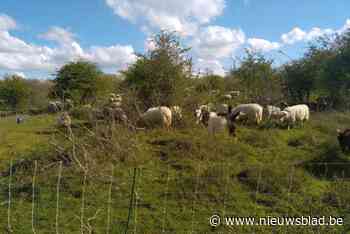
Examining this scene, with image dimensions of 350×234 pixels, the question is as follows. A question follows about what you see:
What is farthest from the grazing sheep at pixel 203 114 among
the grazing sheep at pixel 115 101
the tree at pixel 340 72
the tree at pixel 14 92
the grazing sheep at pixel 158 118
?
the tree at pixel 14 92

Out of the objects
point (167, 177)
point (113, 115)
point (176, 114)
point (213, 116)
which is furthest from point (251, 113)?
point (167, 177)

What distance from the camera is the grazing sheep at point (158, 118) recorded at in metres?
10.5

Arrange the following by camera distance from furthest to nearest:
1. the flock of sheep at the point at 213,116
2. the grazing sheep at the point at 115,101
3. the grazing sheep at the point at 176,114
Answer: the grazing sheep at the point at 176,114, the grazing sheep at the point at 115,101, the flock of sheep at the point at 213,116

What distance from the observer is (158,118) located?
414 inches

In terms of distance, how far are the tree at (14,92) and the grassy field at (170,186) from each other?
20592 millimetres

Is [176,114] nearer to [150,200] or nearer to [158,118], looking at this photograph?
[158,118]

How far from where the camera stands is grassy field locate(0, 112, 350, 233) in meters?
3.85

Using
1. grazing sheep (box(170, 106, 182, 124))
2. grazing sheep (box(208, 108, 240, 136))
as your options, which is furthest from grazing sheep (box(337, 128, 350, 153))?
grazing sheep (box(170, 106, 182, 124))

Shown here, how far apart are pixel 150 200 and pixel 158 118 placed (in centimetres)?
610

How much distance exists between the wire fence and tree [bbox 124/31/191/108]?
6.43m

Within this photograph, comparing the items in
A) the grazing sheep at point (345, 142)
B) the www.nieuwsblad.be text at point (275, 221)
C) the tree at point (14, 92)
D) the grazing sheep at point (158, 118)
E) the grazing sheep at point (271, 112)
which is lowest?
the www.nieuwsblad.be text at point (275, 221)

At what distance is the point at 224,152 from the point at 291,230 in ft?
12.1

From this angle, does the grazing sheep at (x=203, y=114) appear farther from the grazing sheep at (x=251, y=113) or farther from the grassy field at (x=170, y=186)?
the grassy field at (x=170, y=186)

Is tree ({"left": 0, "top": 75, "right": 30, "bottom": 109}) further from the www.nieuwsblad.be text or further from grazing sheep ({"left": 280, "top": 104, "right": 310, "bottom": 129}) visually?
the www.nieuwsblad.be text
